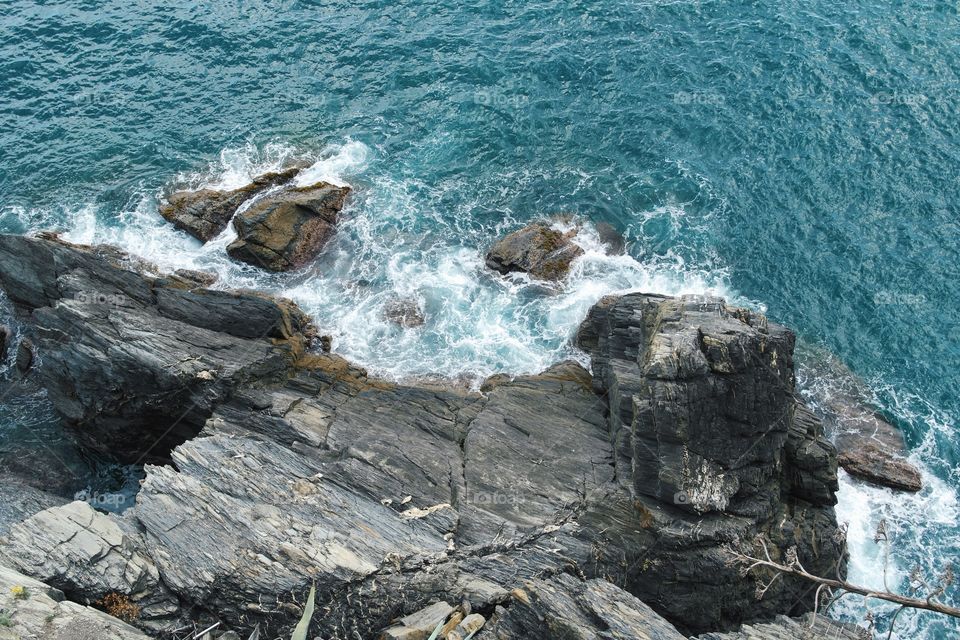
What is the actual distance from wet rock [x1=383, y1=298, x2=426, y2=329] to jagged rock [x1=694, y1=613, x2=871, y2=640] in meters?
24.0

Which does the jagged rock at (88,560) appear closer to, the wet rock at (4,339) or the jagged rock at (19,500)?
the jagged rock at (19,500)

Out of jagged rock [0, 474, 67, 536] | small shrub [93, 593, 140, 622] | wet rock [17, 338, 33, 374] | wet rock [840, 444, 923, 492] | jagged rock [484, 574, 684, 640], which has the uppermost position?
jagged rock [484, 574, 684, 640]

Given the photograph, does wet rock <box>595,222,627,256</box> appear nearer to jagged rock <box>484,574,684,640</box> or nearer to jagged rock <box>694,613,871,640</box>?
jagged rock <box>694,613,871,640</box>

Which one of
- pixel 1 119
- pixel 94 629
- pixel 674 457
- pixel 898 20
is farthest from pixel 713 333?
pixel 1 119

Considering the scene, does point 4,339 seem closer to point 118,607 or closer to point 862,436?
point 118,607

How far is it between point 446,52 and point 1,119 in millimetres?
34132

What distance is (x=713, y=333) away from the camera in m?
30.0

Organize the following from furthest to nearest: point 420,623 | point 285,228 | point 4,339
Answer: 1. point 285,228
2. point 4,339
3. point 420,623

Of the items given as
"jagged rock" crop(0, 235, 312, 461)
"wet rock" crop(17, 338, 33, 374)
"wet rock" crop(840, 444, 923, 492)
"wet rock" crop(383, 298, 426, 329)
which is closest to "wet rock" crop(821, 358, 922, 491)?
"wet rock" crop(840, 444, 923, 492)

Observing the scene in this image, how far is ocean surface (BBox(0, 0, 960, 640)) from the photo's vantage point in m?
41.6

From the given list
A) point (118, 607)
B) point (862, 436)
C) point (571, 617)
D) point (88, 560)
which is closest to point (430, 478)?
point (571, 617)

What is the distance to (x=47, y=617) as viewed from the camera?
22297mm

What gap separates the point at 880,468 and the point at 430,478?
23079mm

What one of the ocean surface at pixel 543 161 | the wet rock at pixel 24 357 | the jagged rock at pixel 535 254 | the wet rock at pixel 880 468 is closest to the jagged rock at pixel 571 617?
the ocean surface at pixel 543 161
